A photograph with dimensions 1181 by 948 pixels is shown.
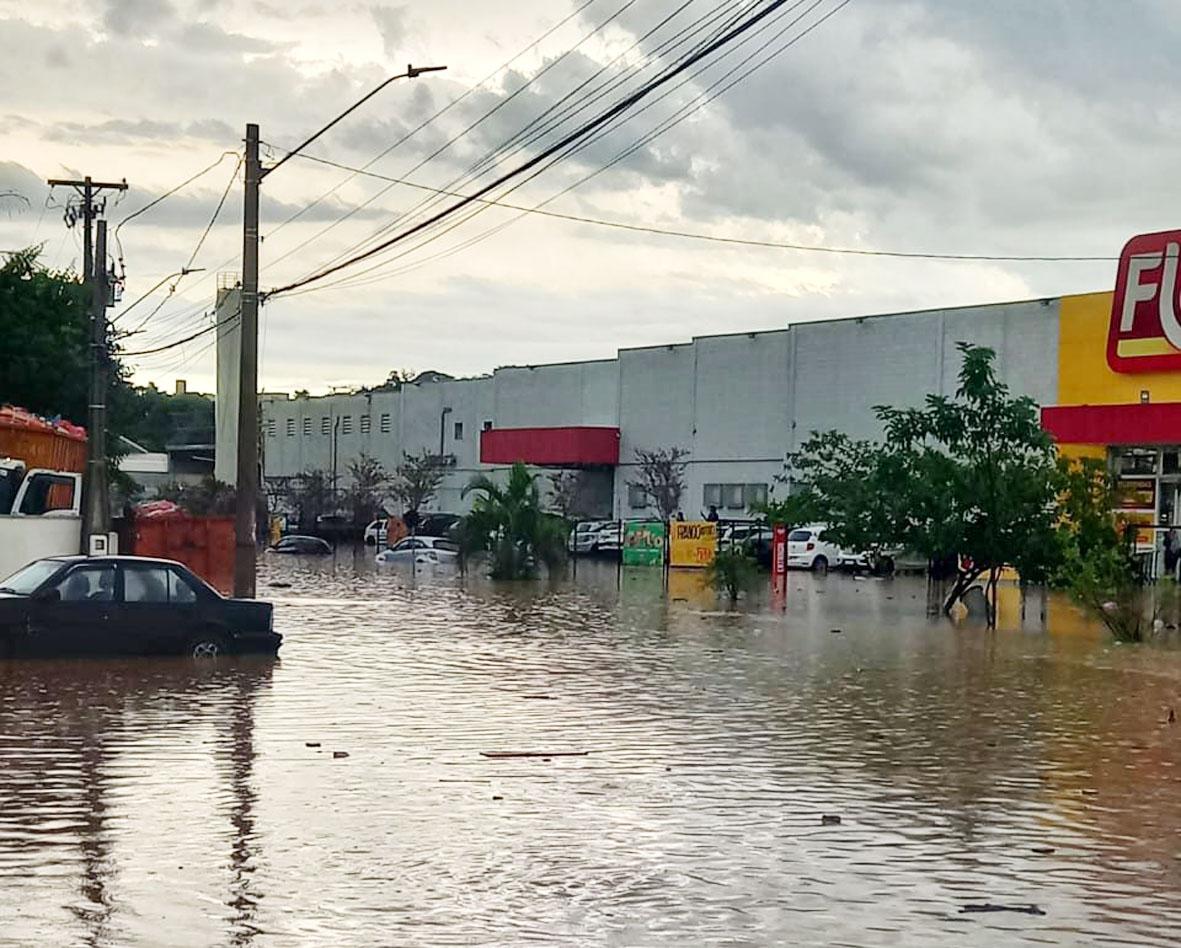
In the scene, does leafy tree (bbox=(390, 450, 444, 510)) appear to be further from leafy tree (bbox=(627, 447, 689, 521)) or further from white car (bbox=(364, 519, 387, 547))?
leafy tree (bbox=(627, 447, 689, 521))

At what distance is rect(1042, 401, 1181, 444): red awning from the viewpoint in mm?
45250

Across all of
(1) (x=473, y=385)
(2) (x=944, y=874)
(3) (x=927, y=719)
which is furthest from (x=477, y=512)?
(1) (x=473, y=385)

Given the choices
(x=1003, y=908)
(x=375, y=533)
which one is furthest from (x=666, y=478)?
(x=1003, y=908)

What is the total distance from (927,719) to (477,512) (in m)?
→ 34.9

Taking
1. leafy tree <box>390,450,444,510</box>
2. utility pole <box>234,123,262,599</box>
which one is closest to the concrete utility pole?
utility pole <box>234,123,262,599</box>

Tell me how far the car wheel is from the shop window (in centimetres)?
3137

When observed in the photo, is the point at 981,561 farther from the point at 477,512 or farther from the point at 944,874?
the point at 944,874

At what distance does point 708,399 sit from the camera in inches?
3346

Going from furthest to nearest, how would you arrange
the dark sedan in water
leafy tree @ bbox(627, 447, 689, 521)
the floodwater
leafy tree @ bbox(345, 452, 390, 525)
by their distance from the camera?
leafy tree @ bbox(345, 452, 390, 525) → leafy tree @ bbox(627, 447, 689, 521) → the dark sedan in water → the floodwater

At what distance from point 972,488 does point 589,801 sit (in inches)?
891

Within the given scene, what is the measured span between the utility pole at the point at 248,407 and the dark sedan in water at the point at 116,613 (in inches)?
298

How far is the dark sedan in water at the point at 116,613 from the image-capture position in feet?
71.4

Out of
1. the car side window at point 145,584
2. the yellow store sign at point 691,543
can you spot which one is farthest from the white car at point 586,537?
the car side window at point 145,584

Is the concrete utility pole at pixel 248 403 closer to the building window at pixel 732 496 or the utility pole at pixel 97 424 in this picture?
the utility pole at pixel 97 424
